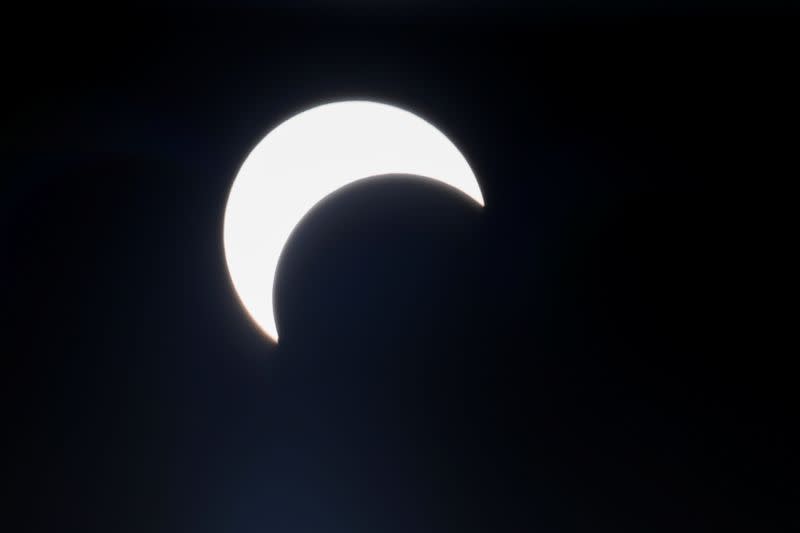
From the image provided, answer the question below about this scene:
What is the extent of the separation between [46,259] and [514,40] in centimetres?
118

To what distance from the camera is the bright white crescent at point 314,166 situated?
53.5 inches

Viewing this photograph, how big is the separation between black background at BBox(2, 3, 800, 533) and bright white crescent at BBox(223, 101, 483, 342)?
0.03 m

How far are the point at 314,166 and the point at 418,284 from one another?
0.36m

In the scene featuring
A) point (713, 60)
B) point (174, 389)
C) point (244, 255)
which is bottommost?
point (174, 389)

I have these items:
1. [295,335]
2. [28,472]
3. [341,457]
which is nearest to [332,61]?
[295,335]

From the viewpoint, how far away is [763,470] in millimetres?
1293

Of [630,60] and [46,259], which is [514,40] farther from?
[46,259]

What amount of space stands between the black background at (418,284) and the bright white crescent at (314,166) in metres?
0.03

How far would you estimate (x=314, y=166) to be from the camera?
4.58ft

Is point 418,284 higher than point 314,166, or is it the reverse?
point 314,166

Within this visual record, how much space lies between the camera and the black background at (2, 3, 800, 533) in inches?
50.3

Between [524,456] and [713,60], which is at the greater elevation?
[713,60]

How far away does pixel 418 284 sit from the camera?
1.36 meters

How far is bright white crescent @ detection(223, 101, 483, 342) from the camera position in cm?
136
